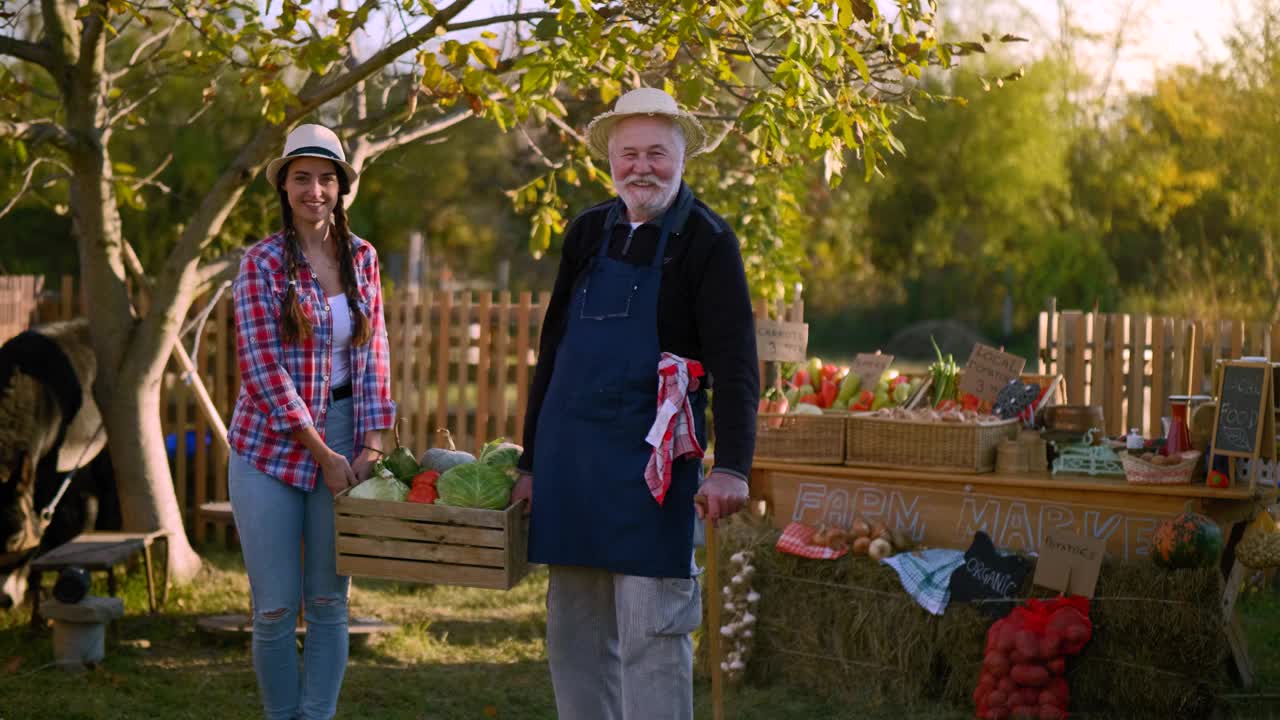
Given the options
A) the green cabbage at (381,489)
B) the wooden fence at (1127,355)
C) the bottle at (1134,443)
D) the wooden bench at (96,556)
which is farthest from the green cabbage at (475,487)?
the wooden fence at (1127,355)

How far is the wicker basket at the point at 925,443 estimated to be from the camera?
5.04 m

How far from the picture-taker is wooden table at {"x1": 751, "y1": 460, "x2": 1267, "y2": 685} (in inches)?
190

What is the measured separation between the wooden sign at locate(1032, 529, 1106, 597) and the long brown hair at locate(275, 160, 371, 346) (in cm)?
→ 265

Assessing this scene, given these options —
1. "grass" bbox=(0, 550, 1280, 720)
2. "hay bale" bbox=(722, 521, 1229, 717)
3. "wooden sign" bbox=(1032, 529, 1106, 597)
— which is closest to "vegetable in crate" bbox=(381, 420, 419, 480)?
"grass" bbox=(0, 550, 1280, 720)

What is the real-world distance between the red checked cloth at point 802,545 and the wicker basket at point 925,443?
1.11 feet

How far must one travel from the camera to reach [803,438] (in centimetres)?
536

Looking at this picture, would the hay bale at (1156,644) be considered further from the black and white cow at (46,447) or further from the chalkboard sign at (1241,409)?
the black and white cow at (46,447)

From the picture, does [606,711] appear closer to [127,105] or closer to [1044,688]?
[1044,688]

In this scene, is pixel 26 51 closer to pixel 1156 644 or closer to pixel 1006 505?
pixel 1006 505

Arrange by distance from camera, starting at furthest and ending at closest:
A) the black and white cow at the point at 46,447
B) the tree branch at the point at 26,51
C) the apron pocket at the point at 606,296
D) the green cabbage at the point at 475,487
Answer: the black and white cow at the point at 46,447, the tree branch at the point at 26,51, the green cabbage at the point at 475,487, the apron pocket at the point at 606,296

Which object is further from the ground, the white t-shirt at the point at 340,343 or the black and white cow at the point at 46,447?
the white t-shirt at the point at 340,343

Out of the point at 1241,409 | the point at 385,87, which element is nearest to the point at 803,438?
the point at 1241,409

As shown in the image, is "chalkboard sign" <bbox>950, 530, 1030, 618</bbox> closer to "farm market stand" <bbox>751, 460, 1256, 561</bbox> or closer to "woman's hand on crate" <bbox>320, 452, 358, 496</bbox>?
"farm market stand" <bbox>751, 460, 1256, 561</bbox>

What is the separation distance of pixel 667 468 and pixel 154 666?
341 cm
